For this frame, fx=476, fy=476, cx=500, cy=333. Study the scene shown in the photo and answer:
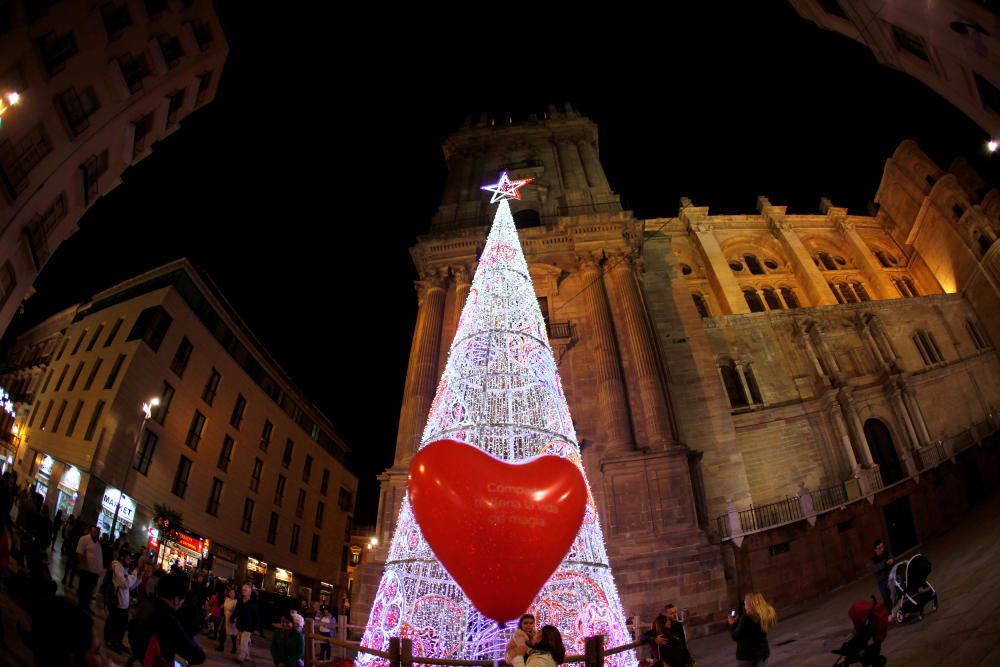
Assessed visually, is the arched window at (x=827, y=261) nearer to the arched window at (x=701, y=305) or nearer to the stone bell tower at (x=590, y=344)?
the arched window at (x=701, y=305)

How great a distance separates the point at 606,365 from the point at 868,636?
11404 mm

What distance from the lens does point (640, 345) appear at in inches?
690

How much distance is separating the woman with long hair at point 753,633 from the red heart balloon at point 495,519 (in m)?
2.32

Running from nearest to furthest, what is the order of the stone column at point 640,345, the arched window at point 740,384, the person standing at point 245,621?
the person standing at point 245,621, the stone column at point 640,345, the arched window at point 740,384

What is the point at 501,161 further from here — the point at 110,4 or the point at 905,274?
the point at 905,274

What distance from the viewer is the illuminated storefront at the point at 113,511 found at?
18562 mm

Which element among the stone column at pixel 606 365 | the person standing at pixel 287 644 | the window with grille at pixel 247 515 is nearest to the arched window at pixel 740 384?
the stone column at pixel 606 365

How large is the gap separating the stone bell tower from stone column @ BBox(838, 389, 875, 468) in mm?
9265

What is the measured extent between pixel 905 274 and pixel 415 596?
37.5 m

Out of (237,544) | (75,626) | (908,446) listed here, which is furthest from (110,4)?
(908,446)

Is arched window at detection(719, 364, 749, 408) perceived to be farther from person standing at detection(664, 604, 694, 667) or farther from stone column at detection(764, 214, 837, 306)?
person standing at detection(664, 604, 694, 667)

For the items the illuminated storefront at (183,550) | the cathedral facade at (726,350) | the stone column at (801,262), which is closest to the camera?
the cathedral facade at (726,350)

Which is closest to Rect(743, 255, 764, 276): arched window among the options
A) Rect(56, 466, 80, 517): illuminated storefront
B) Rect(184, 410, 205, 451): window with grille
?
Rect(184, 410, 205, 451): window with grille

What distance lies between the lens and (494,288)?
26.4 feet
